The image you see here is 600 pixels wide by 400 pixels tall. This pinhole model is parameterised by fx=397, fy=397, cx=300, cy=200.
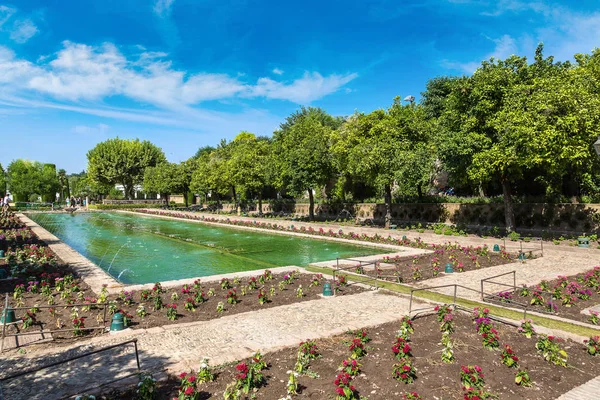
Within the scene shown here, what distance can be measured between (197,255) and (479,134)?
17108mm

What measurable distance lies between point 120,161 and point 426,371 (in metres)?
79.4

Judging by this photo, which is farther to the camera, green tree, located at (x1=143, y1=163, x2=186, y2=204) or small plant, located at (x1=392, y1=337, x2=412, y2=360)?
green tree, located at (x1=143, y1=163, x2=186, y2=204)

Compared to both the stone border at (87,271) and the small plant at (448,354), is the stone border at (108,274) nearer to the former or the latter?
the stone border at (87,271)

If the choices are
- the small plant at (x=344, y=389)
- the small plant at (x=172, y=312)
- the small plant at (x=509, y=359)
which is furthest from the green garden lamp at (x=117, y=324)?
the small plant at (x=509, y=359)

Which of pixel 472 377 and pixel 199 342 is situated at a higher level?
pixel 472 377

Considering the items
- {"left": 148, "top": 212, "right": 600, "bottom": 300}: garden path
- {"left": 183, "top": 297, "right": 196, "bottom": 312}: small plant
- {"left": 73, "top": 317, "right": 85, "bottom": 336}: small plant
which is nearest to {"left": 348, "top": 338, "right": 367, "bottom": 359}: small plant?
{"left": 183, "top": 297, "right": 196, "bottom": 312}: small plant

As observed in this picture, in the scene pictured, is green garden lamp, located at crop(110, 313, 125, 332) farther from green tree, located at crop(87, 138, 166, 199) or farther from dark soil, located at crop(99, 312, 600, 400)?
green tree, located at crop(87, 138, 166, 199)

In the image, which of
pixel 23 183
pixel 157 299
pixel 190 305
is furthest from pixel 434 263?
pixel 23 183

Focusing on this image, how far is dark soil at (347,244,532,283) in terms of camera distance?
14328 millimetres

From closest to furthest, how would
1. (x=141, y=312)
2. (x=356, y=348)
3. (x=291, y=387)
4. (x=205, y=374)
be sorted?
(x=291, y=387) → (x=205, y=374) → (x=356, y=348) → (x=141, y=312)

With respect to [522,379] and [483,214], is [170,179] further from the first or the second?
[522,379]

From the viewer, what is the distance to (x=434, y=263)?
15742 millimetres

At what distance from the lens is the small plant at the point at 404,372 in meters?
6.26

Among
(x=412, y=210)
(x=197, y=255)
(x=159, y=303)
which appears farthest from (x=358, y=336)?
(x=412, y=210)
